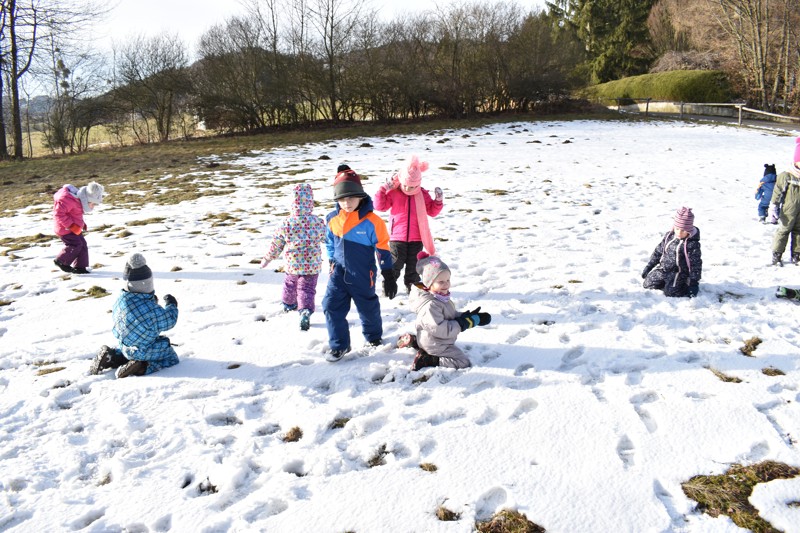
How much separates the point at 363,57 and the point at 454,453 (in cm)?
2377

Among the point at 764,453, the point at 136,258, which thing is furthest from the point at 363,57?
the point at 764,453

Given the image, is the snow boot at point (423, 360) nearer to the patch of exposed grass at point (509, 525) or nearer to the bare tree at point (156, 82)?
the patch of exposed grass at point (509, 525)

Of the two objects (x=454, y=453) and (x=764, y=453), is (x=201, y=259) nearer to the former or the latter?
(x=454, y=453)

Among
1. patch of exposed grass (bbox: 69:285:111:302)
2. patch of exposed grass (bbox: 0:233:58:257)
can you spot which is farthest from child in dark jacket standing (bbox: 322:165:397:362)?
patch of exposed grass (bbox: 0:233:58:257)

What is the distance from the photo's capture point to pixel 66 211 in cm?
614

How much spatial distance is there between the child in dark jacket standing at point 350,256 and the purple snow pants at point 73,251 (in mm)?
3997

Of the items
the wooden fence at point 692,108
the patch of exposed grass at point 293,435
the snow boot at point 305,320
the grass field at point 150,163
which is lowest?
the patch of exposed grass at point 293,435

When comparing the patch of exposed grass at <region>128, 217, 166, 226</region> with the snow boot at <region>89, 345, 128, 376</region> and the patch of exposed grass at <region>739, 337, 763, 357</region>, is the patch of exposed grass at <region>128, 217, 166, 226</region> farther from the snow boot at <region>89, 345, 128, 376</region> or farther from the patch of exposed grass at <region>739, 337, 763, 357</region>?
the patch of exposed grass at <region>739, 337, 763, 357</region>

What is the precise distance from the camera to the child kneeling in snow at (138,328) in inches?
146

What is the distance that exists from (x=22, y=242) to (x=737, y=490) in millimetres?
9247

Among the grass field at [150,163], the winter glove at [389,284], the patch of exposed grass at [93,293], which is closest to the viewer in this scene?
the winter glove at [389,284]

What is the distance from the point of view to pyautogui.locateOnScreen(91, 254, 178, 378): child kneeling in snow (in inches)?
146

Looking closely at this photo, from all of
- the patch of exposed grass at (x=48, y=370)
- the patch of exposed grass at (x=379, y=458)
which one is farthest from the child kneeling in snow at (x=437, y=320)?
the patch of exposed grass at (x=48, y=370)

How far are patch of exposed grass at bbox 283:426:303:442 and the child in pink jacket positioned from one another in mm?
2046
